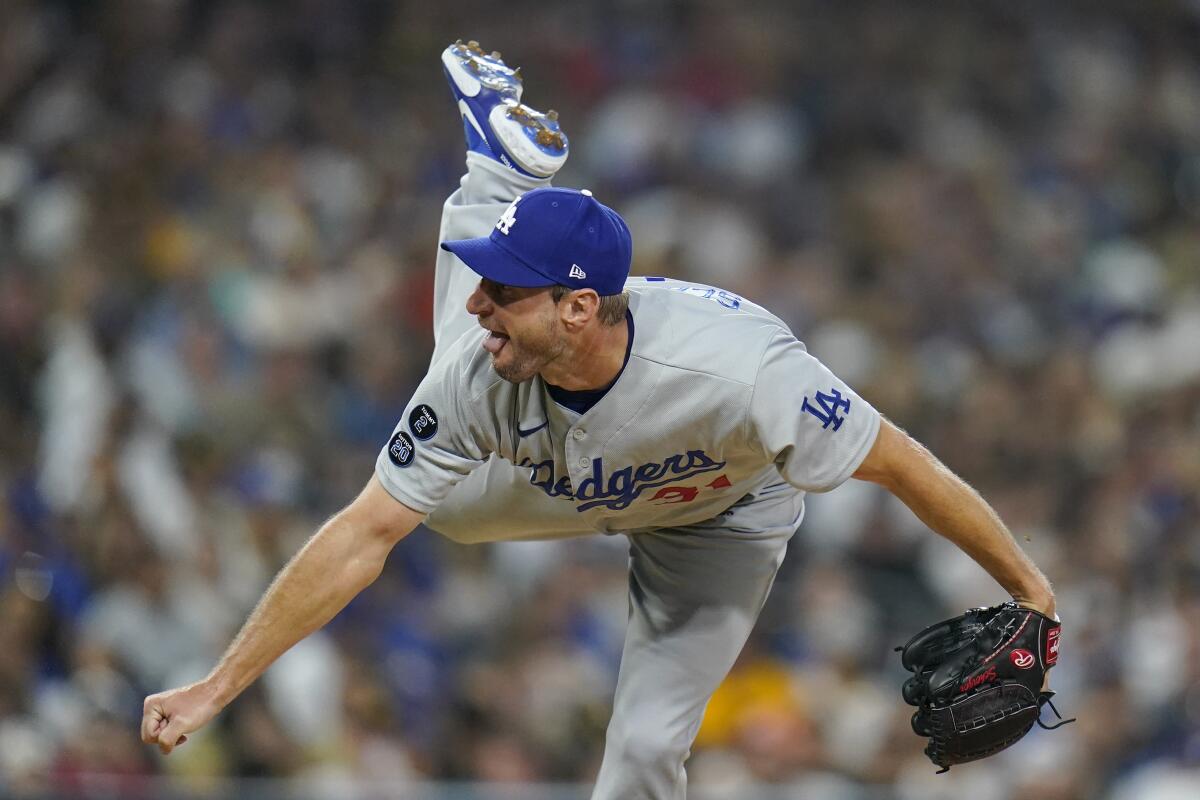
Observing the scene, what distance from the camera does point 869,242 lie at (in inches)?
344

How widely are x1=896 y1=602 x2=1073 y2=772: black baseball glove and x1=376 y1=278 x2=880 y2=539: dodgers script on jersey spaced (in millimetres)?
498

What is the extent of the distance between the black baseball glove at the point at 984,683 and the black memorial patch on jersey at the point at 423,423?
3.61ft

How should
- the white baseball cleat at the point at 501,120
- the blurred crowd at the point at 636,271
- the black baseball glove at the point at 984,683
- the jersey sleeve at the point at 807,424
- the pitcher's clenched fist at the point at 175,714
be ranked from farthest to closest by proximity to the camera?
the blurred crowd at the point at 636,271
the white baseball cleat at the point at 501,120
the black baseball glove at the point at 984,683
the jersey sleeve at the point at 807,424
the pitcher's clenched fist at the point at 175,714

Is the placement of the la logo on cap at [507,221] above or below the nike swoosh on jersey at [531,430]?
above

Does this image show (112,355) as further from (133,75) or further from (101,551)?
(133,75)

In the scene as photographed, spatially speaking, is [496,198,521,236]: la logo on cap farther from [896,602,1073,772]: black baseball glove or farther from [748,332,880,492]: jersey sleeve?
[896,602,1073,772]: black baseball glove

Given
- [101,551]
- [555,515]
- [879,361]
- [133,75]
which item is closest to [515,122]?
[555,515]

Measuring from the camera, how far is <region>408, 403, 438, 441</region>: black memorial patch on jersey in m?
3.45

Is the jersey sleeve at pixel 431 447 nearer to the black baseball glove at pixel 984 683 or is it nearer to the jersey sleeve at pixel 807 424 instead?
the jersey sleeve at pixel 807 424

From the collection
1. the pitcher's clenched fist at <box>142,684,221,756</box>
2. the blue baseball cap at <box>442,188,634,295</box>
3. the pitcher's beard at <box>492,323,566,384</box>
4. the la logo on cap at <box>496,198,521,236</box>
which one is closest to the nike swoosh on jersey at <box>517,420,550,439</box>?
the pitcher's beard at <box>492,323,566,384</box>

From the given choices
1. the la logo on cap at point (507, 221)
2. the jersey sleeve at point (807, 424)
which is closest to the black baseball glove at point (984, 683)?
the jersey sleeve at point (807, 424)

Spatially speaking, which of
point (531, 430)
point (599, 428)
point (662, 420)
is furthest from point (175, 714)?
point (662, 420)

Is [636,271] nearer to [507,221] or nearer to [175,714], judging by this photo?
[507,221]

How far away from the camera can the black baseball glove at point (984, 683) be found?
11.6 feet
